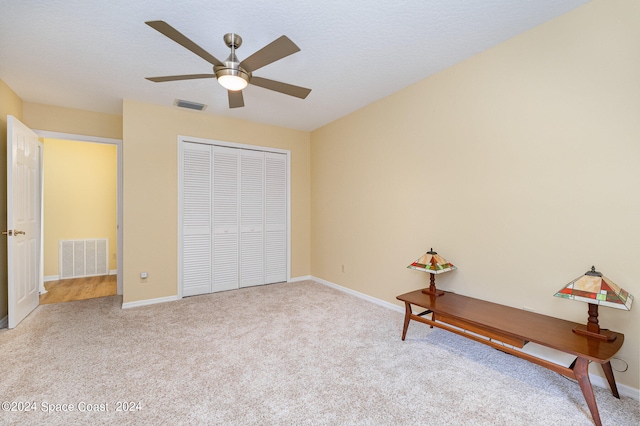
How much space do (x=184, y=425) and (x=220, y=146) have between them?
11.7 feet

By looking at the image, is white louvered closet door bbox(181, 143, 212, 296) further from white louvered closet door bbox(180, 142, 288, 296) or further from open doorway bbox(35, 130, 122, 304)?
open doorway bbox(35, 130, 122, 304)

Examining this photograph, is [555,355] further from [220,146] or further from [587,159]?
[220,146]

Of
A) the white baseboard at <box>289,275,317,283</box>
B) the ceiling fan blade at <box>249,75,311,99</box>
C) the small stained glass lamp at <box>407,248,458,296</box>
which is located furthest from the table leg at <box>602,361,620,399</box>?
the white baseboard at <box>289,275,317,283</box>

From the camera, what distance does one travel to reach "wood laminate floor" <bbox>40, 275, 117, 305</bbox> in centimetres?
413

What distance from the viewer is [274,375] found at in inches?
84.3

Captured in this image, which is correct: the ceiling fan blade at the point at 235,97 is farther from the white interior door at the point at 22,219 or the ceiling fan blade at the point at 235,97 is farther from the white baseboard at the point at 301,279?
the white baseboard at the point at 301,279

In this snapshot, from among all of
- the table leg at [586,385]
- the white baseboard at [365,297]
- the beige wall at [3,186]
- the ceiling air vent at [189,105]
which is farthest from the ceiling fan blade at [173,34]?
the white baseboard at [365,297]

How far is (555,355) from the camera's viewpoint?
215 cm

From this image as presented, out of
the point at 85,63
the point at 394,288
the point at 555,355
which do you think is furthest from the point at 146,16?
the point at 555,355

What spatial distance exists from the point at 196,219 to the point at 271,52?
2.96 meters

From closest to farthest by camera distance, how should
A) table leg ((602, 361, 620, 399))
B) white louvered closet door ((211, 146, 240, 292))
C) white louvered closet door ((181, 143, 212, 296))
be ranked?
table leg ((602, 361, 620, 399))
white louvered closet door ((181, 143, 212, 296))
white louvered closet door ((211, 146, 240, 292))

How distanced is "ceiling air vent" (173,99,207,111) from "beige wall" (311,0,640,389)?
229 centimetres

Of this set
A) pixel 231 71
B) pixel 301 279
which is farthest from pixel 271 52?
pixel 301 279

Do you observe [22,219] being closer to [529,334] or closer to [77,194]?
[77,194]
